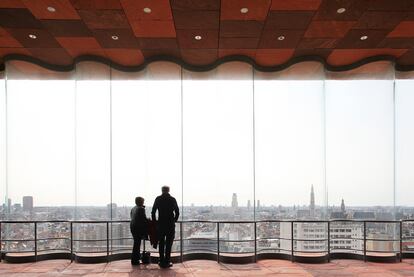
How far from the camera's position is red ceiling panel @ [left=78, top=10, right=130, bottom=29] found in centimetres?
596

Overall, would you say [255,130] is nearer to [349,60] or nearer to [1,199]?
[349,60]

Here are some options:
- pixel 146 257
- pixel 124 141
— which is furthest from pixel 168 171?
pixel 146 257

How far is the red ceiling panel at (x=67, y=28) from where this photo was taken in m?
6.31

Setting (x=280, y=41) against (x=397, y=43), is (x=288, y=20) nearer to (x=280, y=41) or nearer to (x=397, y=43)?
(x=280, y=41)

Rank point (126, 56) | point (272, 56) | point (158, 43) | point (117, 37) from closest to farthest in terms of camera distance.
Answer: point (117, 37) → point (158, 43) → point (126, 56) → point (272, 56)

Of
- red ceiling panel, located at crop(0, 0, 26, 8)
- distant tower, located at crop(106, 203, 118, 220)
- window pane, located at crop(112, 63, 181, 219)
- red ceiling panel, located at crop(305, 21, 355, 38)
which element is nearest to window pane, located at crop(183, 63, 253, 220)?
window pane, located at crop(112, 63, 181, 219)

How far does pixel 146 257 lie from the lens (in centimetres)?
728

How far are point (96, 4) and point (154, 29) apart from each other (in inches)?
46.7

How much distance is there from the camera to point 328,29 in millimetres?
6648

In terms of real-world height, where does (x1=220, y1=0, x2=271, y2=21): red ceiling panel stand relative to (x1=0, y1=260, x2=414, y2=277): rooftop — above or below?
above

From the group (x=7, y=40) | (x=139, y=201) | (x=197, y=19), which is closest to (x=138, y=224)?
(x=139, y=201)

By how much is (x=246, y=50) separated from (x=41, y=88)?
4442mm

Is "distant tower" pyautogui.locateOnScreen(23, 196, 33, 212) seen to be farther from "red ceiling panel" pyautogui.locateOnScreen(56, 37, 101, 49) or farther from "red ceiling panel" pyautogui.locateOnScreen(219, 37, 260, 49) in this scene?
"red ceiling panel" pyautogui.locateOnScreen(219, 37, 260, 49)

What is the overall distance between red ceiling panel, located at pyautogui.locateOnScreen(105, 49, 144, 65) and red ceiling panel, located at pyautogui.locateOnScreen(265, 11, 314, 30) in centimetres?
273
